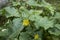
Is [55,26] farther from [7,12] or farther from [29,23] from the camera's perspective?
[7,12]

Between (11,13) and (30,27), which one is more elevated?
(11,13)

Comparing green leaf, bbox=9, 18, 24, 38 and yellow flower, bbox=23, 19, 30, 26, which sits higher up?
yellow flower, bbox=23, 19, 30, 26

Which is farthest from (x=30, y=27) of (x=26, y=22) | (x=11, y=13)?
(x=11, y=13)

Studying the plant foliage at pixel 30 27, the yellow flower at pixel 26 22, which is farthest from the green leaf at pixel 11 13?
the yellow flower at pixel 26 22

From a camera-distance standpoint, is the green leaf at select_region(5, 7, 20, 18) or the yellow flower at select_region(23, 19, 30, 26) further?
the green leaf at select_region(5, 7, 20, 18)

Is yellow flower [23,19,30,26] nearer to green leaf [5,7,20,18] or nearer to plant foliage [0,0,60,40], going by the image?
plant foliage [0,0,60,40]

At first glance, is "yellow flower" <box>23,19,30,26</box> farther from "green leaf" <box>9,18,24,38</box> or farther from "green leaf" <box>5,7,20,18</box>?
"green leaf" <box>5,7,20,18</box>

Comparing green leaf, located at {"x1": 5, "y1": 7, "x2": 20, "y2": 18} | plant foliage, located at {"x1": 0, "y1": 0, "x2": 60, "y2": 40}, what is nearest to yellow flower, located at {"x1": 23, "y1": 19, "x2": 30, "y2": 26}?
plant foliage, located at {"x1": 0, "y1": 0, "x2": 60, "y2": 40}

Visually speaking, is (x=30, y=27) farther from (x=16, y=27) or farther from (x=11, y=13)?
(x=11, y=13)

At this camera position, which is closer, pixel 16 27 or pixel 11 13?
pixel 16 27

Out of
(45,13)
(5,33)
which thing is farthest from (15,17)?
(45,13)

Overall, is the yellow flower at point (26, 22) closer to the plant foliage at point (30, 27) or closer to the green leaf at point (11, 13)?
the plant foliage at point (30, 27)
